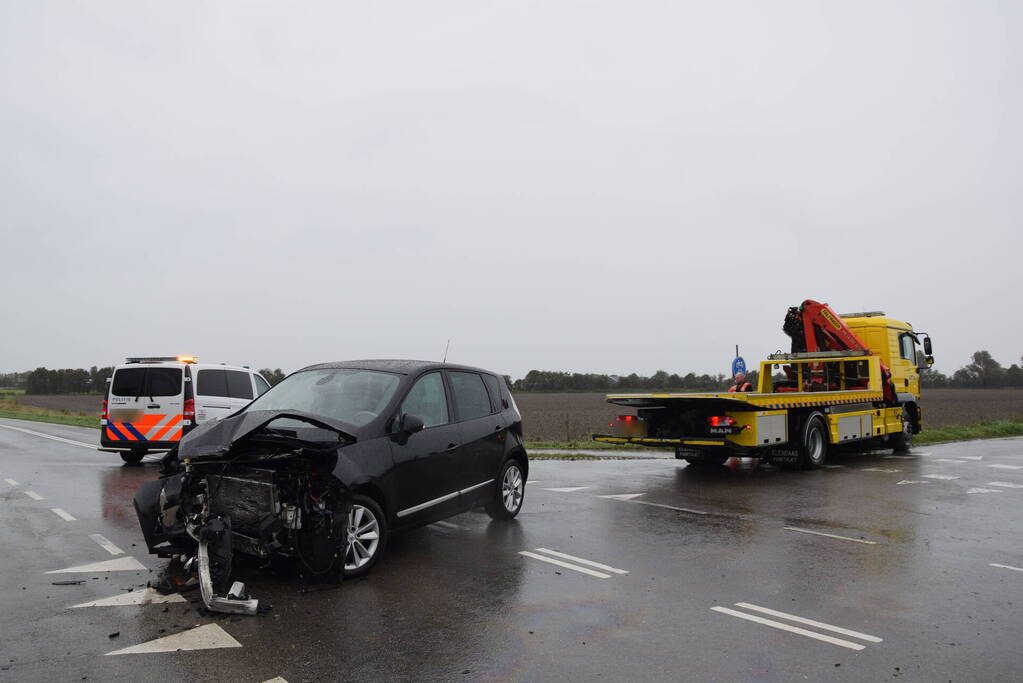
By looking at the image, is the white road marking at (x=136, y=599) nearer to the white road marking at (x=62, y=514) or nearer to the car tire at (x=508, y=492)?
the car tire at (x=508, y=492)

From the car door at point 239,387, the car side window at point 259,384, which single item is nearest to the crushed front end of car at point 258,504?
the car door at point 239,387

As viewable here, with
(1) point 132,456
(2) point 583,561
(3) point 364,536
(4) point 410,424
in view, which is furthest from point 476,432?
(1) point 132,456

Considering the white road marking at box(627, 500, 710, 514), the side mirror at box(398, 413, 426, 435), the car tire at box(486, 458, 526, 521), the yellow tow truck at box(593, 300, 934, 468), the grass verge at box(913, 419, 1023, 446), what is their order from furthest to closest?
the grass verge at box(913, 419, 1023, 446) < the yellow tow truck at box(593, 300, 934, 468) < the white road marking at box(627, 500, 710, 514) < the car tire at box(486, 458, 526, 521) < the side mirror at box(398, 413, 426, 435)

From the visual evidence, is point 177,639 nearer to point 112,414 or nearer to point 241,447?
point 241,447

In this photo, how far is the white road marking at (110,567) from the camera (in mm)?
6309

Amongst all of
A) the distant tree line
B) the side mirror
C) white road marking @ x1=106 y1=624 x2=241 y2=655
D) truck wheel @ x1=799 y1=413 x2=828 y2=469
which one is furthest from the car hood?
the distant tree line

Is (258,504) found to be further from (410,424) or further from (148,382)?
(148,382)

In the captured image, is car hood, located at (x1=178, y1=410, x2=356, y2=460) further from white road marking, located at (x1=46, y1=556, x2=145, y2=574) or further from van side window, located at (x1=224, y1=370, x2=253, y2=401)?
van side window, located at (x1=224, y1=370, x2=253, y2=401)

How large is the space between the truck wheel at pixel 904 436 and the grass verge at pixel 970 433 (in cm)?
305

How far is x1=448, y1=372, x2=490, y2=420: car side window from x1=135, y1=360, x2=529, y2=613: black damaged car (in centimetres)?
12

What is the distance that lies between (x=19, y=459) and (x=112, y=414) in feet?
10.3

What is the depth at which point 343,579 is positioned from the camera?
596 cm

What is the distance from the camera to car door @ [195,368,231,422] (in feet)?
46.7

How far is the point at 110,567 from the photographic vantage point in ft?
21.0
